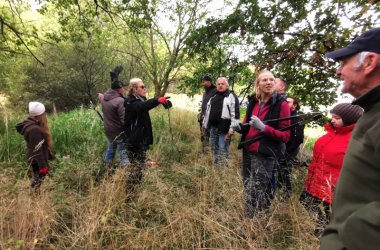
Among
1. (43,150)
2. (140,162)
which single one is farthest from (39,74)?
(140,162)

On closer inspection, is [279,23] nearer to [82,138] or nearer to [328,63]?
[328,63]

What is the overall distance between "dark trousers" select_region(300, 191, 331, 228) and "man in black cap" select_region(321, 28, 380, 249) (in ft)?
4.60

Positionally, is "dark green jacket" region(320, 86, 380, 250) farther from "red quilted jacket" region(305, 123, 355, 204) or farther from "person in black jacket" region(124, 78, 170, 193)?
"person in black jacket" region(124, 78, 170, 193)

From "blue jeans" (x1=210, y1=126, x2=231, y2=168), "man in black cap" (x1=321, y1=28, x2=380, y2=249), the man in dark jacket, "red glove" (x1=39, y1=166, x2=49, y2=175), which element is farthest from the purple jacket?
"man in black cap" (x1=321, y1=28, x2=380, y2=249)

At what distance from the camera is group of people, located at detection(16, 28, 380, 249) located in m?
0.94

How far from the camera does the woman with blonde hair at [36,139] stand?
11.4 feet

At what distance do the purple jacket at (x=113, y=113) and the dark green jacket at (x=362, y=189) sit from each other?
3578 millimetres

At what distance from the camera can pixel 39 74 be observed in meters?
12.8

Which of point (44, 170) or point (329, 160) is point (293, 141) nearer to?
point (329, 160)

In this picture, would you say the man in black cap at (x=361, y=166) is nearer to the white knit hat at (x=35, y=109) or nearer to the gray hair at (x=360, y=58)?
the gray hair at (x=360, y=58)

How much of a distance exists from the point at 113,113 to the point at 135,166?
48.6 inches

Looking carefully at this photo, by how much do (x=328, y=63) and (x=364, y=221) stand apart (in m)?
4.30

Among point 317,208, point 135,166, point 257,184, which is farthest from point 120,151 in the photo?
point 317,208

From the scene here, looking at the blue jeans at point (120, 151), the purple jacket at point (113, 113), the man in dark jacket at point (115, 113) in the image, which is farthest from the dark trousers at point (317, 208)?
the purple jacket at point (113, 113)
